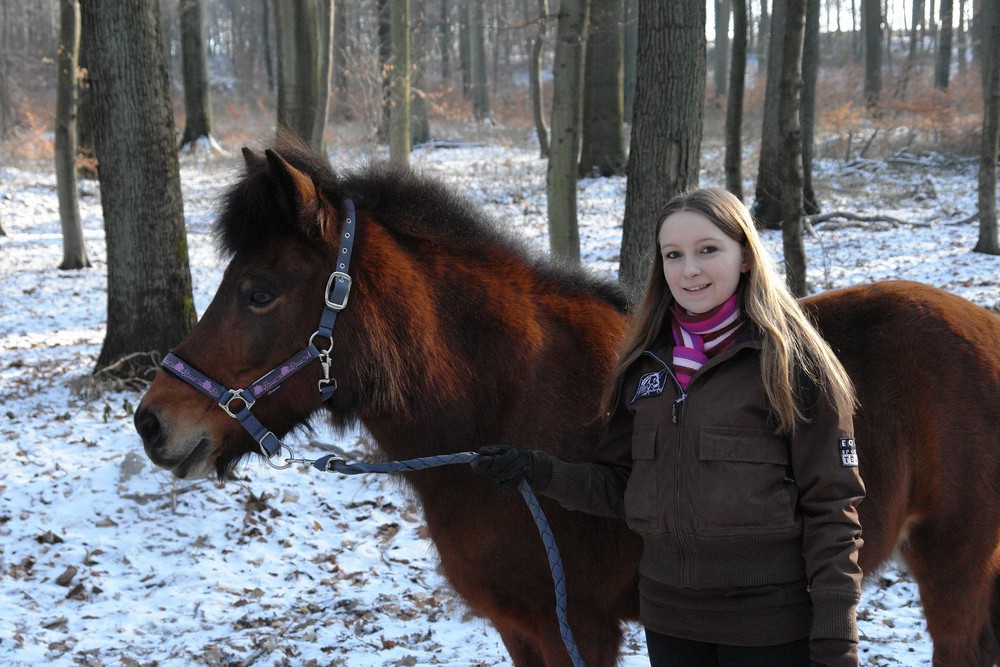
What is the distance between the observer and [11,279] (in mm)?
12562

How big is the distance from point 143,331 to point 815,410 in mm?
6295

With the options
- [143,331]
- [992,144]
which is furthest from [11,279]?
[992,144]

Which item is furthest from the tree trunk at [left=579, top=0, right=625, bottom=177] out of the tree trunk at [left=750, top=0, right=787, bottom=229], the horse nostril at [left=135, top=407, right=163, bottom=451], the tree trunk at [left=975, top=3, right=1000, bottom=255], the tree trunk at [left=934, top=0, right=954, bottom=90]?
the horse nostril at [left=135, top=407, right=163, bottom=451]

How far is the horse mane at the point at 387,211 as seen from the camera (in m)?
2.56

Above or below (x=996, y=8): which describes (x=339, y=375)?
below

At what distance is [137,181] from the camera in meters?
6.70

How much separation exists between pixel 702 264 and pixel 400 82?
435 inches

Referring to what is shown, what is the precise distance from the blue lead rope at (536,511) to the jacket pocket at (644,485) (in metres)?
0.28

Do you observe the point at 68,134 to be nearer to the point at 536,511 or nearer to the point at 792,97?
the point at 792,97

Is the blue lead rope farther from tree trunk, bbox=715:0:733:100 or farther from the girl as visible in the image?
tree trunk, bbox=715:0:733:100

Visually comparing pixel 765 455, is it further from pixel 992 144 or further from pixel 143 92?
pixel 992 144

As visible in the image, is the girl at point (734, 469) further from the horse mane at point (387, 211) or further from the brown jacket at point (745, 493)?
the horse mane at point (387, 211)

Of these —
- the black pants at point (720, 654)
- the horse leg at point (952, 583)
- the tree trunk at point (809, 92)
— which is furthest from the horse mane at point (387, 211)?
the tree trunk at point (809, 92)

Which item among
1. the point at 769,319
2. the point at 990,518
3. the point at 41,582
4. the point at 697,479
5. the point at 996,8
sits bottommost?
the point at 41,582
